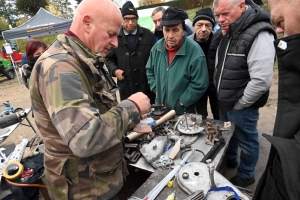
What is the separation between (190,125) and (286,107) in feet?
3.80

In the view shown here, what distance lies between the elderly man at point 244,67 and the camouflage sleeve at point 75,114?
144 centimetres

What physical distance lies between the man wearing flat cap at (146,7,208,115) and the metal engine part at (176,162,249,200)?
3.66 ft

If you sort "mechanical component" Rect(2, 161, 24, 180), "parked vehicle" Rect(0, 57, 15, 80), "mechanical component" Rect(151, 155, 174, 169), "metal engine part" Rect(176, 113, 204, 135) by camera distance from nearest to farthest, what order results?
"mechanical component" Rect(151, 155, 174, 169), "metal engine part" Rect(176, 113, 204, 135), "mechanical component" Rect(2, 161, 24, 180), "parked vehicle" Rect(0, 57, 15, 80)

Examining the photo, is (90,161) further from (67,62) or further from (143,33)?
(143,33)

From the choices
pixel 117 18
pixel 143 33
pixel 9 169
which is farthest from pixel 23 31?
pixel 117 18

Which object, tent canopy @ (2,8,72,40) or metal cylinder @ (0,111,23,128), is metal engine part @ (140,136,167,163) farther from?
tent canopy @ (2,8,72,40)

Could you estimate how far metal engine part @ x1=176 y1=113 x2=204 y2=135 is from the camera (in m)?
1.82

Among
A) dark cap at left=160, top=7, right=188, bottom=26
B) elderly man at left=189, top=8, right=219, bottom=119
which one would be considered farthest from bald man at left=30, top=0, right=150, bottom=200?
elderly man at left=189, top=8, right=219, bottom=119

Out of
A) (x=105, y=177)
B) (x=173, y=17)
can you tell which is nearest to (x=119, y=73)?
(x=173, y=17)

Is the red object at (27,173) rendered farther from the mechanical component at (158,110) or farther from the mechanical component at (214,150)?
the mechanical component at (214,150)

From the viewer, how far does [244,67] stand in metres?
1.96

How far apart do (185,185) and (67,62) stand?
1.00 meters

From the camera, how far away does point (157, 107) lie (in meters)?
2.30

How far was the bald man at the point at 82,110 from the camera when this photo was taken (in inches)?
38.0
